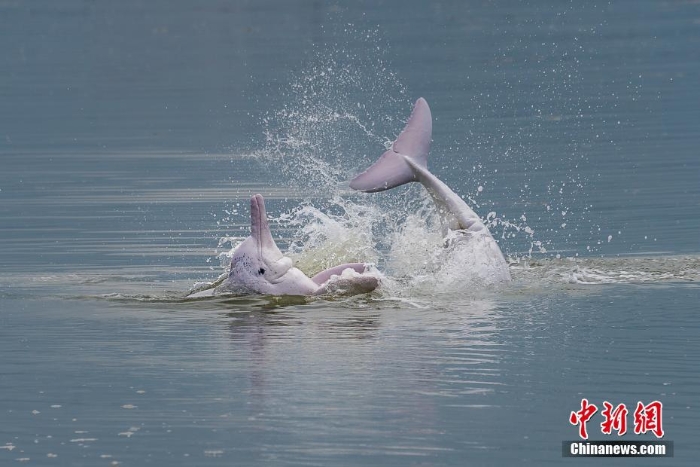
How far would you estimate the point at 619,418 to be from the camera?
556 inches

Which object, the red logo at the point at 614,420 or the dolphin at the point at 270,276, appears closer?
the red logo at the point at 614,420

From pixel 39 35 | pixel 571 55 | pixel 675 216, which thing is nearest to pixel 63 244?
pixel 675 216

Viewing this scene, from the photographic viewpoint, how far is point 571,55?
51.0m

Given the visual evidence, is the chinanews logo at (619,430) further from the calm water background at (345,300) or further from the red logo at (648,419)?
the calm water background at (345,300)

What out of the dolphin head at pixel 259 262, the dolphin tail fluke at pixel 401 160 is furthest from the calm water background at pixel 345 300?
the dolphin tail fluke at pixel 401 160

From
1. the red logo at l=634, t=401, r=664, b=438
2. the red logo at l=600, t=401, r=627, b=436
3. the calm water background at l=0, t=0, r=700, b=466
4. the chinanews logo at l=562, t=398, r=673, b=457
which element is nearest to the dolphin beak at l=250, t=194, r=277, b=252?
the calm water background at l=0, t=0, r=700, b=466

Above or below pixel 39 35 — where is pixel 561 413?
below

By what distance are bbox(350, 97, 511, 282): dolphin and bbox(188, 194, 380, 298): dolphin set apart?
1.39 metres

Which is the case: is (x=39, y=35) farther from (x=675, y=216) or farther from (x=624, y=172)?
(x=675, y=216)

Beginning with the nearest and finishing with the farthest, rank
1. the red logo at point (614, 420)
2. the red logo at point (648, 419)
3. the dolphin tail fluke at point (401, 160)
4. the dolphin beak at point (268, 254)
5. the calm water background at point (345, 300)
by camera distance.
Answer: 1. the red logo at point (648, 419)
2. the red logo at point (614, 420)
3. the calm water background at point (345, 300)
4. the dolphin beak at point (268, 254)
5. the dolphin tail fluke at point (401, 160)

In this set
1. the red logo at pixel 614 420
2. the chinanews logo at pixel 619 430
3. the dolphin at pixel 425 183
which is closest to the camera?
the chinanews logo at pixel 619 430

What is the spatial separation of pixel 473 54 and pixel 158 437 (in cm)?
3943

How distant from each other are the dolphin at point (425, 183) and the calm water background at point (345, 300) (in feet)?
1.91

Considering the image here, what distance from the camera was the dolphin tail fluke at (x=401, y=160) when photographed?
20719 millimetres
